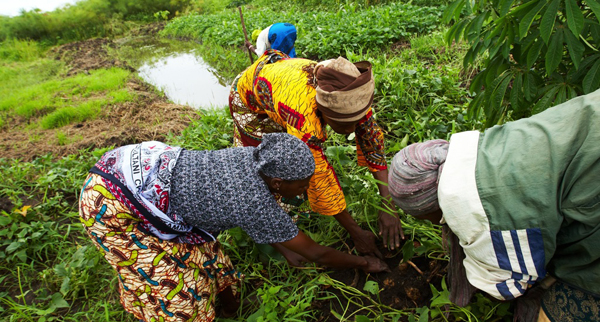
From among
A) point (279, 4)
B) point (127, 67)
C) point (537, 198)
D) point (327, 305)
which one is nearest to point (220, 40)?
point (127, 67)

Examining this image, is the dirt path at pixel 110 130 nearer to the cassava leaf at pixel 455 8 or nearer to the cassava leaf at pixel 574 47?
the cassava leaf at pixel 455 8

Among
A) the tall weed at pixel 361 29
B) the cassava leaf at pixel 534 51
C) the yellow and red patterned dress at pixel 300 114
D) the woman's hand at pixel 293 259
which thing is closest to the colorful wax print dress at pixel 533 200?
the cassava leaf at pixel 534 51

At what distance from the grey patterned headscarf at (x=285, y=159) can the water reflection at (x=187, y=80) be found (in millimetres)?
3323

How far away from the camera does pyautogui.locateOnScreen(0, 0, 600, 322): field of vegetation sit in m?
1.60

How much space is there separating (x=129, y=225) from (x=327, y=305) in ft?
3.77

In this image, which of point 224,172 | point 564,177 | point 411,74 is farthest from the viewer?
point 411,74

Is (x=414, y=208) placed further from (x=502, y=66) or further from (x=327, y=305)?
(x=327, y=305)

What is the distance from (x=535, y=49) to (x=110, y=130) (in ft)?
15.3

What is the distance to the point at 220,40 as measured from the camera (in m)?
7.82

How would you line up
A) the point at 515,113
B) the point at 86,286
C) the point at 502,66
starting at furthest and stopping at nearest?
the point at 86,286, the point at 515,113, the point at 502,66

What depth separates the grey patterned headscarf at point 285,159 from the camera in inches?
56.4

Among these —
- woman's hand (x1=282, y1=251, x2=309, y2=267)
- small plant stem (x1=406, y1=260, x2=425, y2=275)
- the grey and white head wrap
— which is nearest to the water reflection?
woman's hand (x1=282, y1=251, x2=309, y2=267)

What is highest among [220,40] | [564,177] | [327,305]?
[564,177]

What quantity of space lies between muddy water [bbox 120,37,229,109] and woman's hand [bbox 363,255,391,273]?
10.7 ft
